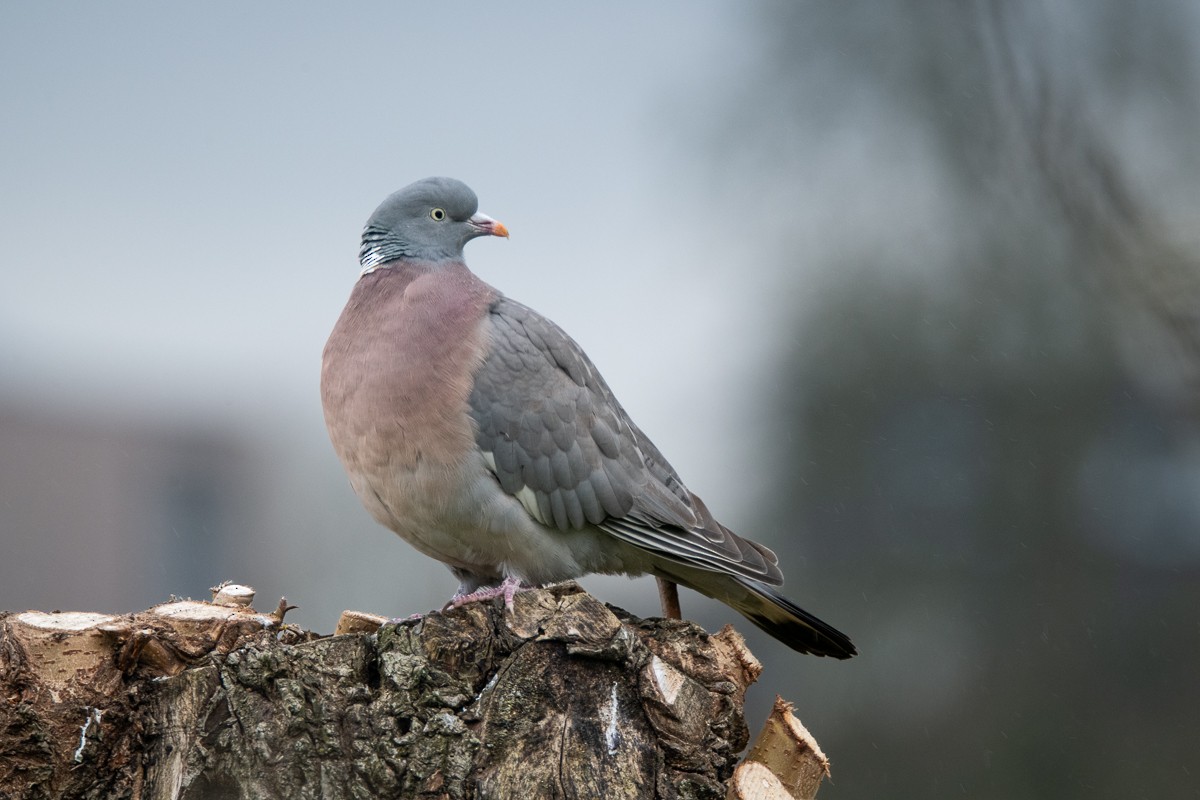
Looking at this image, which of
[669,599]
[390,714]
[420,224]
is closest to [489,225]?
[420,224]

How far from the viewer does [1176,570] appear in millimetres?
7059

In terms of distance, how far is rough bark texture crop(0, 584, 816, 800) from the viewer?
3.10 meters

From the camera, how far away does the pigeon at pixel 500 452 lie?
12.7 ft

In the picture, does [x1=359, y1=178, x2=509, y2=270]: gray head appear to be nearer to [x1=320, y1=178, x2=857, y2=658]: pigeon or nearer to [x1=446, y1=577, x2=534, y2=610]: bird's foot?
[x1=320, y1=178, x2=857, y2=658]: pigeon

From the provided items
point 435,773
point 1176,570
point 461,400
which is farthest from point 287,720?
point 1176,570

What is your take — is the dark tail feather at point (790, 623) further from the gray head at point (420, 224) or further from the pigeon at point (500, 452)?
the gray head at point (420, 224)

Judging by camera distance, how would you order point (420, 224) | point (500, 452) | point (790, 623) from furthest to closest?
point (420, 224) < point (790, 623) < point (500, 452)

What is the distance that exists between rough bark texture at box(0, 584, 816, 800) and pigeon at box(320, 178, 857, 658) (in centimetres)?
A: 52

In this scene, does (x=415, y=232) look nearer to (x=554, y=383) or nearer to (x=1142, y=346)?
(x=554, y=383)

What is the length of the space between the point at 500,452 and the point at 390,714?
3.47ft

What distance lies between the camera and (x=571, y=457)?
3986 mm

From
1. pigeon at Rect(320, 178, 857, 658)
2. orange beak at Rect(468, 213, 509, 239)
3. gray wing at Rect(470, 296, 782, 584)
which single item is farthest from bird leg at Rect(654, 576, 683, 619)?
orange beak at Rect(468, 213, 509, 239)

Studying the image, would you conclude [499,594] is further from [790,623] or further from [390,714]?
[790,623]

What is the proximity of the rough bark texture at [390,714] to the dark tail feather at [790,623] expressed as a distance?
65 cm
